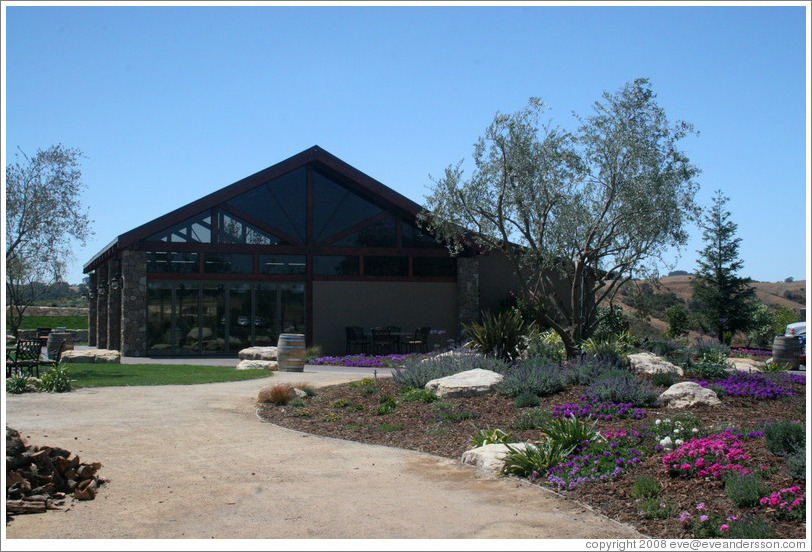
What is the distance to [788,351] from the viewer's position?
55.2 feet

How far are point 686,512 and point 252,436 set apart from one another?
17.2 ft

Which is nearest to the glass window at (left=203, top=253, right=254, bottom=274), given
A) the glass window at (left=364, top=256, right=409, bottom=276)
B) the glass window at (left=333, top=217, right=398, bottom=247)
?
the glass window at (left=333, top=217, right=398, bottom=247)

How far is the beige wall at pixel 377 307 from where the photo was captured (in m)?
23.4

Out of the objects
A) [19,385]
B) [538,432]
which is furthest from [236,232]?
[538,432]

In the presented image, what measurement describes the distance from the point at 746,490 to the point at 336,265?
19.0 metres

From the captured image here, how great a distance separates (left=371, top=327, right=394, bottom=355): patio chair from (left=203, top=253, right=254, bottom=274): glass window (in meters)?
4.33

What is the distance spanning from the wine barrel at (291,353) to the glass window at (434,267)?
760cm

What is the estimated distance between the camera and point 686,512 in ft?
17.1

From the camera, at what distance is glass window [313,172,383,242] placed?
23.4 meters

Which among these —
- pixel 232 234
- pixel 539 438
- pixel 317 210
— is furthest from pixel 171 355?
pixel 539 438

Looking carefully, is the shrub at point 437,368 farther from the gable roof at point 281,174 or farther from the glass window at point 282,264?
the glass window at point 282,264

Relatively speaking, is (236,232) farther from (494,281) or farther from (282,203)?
(494,281)

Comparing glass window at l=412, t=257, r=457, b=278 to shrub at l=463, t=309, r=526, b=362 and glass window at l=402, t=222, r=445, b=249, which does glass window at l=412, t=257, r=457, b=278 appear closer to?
glass window at l=402, t=222, r=445, b=249

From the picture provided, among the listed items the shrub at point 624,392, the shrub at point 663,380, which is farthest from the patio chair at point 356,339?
the shrub at point 624,392
